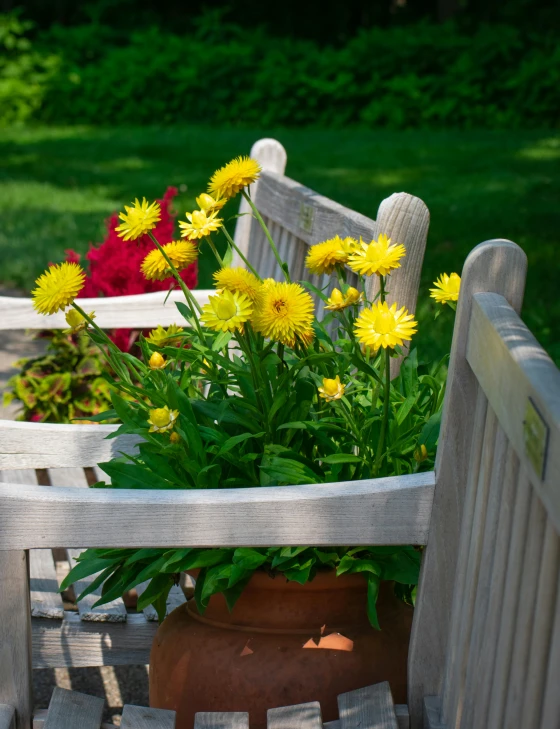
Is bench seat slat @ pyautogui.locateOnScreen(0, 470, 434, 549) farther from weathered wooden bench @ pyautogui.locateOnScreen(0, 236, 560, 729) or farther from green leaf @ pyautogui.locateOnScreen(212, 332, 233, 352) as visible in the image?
green leaf @ pyautogui.locateOnScreen(212, 332, 233, 352)

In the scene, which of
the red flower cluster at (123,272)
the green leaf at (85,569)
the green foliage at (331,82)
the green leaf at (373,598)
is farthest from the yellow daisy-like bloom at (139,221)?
the green foliage at (331,82)

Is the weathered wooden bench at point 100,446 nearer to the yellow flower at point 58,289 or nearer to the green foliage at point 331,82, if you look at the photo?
the yellow flower at point 58,289

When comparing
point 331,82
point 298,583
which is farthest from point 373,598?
point 331,82

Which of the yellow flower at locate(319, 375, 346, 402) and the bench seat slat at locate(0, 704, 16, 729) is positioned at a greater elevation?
the yellow flower at locate(319, 375, 346, 402)

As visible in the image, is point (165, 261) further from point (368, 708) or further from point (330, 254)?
point (368, 708)

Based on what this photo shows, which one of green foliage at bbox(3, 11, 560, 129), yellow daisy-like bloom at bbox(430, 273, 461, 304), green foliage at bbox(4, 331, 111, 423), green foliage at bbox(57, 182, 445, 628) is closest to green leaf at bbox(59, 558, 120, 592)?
green foliage at bbox(57, 182, 445, 628)

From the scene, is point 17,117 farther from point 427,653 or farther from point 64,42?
point 427,653

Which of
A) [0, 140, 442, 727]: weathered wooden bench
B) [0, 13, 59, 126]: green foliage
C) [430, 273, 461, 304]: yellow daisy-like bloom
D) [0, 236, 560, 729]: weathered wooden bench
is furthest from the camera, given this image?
[0, 13, 59, 126]: green foliage

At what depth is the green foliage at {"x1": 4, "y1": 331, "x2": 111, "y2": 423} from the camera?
11.7 feet

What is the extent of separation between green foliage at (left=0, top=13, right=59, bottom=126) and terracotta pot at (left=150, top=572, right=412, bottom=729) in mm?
14569

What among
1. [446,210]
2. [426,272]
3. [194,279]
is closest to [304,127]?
[446,210]

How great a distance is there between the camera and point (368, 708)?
1556mm

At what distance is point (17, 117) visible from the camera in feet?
50.2

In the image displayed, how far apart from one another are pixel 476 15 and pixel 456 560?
54.3 ft
